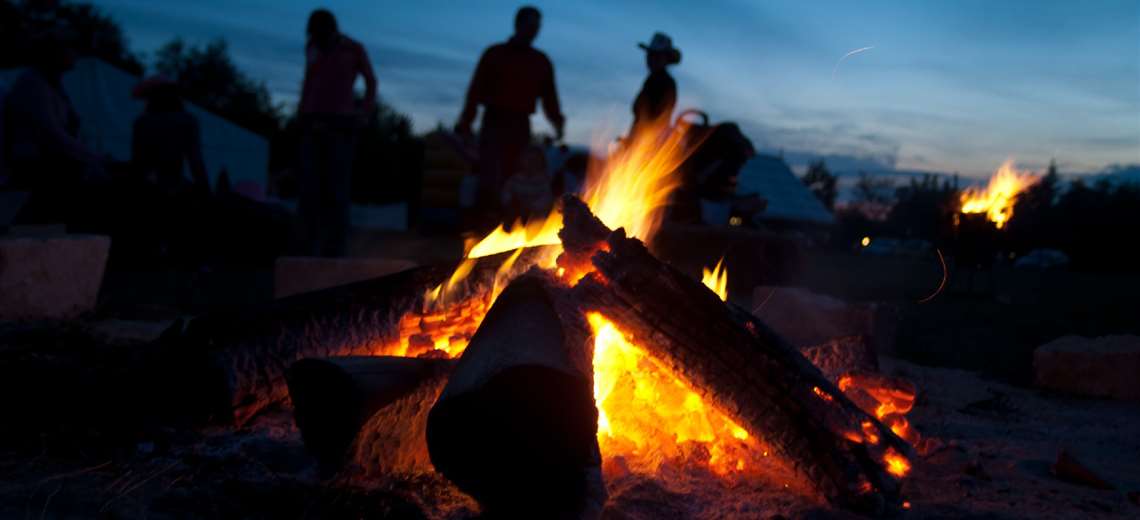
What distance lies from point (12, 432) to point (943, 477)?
3.03 meters

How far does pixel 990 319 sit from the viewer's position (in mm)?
6609

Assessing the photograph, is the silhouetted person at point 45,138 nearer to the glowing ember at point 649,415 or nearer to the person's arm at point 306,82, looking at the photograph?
the person's arm at point 306,82

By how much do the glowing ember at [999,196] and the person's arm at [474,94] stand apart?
4.47 meters

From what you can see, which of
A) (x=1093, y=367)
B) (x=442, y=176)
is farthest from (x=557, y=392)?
(x=442, y=176)

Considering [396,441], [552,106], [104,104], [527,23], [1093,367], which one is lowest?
[396,441]

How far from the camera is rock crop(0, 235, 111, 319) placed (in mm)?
4512

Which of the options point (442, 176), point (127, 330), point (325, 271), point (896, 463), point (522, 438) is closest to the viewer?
point (522, 438)

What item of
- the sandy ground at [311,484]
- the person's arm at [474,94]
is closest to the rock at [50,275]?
the sandy ground at [311,484]

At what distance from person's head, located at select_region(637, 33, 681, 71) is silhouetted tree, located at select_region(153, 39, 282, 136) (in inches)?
1293

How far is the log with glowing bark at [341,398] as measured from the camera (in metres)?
2.32

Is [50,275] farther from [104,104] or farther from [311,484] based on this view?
[104,104]

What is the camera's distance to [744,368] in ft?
7.84

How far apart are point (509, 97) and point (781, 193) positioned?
2455 cm

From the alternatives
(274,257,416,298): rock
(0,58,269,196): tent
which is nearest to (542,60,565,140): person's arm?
(274,257,416,298): rock
